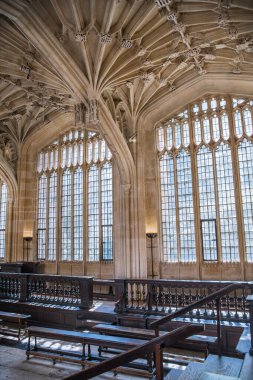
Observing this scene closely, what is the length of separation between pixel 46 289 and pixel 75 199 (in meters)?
5.25

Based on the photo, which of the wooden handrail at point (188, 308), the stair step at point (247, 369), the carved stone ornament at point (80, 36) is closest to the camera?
the stair step at point (247, 369)

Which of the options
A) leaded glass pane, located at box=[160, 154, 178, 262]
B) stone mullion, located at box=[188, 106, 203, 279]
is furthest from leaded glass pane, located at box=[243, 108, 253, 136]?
leaded glass pane, located at box=[160, 154, 178, 262]

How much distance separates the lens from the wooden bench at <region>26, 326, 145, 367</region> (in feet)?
17.3

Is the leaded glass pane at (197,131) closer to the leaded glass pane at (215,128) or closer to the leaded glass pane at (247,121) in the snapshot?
the leaded glass pane at (215,128)

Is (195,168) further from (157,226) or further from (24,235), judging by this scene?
(24,235)

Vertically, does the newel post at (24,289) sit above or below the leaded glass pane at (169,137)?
below

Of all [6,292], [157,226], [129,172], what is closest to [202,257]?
[157,226]

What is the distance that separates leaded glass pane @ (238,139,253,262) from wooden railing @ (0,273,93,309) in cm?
545

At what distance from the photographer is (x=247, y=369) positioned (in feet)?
9.48

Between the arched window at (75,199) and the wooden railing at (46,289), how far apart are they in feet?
11.6

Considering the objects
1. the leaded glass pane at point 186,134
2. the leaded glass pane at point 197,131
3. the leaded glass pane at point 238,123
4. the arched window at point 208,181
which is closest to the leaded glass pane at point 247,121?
the arched window at point 208,181

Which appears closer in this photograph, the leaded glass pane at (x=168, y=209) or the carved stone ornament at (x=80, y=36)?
the carved stone ornament at (x=80, y=36)

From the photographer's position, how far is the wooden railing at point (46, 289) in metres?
8.38

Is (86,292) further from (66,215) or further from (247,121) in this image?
(247,121)
